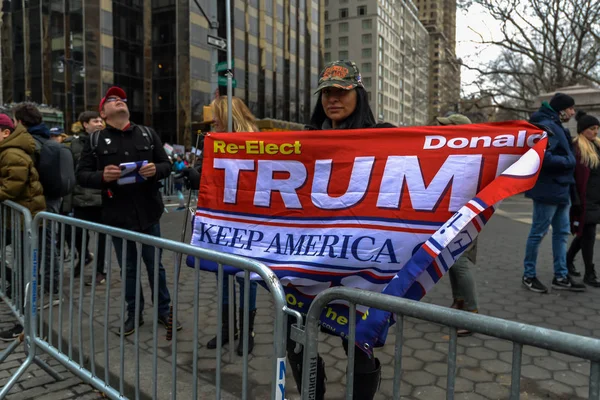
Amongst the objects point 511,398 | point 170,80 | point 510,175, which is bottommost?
point 511,398

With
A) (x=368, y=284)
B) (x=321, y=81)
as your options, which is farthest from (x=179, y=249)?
(x=321, y=81)

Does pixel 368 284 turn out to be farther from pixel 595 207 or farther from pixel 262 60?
pixel 262 60

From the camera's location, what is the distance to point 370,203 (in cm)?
210

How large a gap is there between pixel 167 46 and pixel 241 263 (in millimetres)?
39581

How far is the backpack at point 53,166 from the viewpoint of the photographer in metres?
4.65

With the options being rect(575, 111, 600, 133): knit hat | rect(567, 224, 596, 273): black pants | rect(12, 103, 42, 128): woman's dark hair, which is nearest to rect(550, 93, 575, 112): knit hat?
rect(575, 111, 600, 133): knit hat

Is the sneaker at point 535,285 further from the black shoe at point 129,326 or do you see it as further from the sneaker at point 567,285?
the black shoe at point 129,326

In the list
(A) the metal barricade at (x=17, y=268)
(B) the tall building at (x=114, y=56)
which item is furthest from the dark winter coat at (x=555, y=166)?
(B) the tall building at (x=114, y=56)

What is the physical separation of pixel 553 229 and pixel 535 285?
65 cm

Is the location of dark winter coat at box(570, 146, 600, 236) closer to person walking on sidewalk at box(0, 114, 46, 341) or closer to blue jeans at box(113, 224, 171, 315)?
blue jeans at box(113, 224, 171, 315)

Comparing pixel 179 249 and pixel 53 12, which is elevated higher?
pixel 53 12

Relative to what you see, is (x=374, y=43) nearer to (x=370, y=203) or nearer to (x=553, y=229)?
(x=553, y=229)

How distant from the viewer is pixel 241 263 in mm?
1982

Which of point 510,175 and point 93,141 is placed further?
point 93,141
